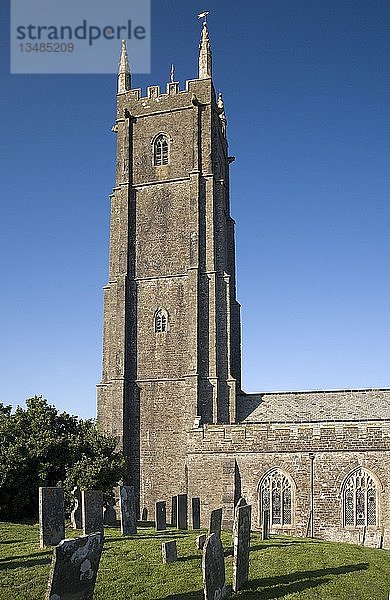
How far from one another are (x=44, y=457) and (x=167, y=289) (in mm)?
15053

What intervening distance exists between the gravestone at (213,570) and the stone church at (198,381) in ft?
61.8

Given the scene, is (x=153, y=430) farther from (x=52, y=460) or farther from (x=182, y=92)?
(x=182, y=92)

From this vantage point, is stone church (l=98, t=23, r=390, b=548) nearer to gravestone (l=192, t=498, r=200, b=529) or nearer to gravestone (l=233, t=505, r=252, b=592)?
gravestone (l=192, t=498, r=200, b=529)

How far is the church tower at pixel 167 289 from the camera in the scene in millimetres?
38375

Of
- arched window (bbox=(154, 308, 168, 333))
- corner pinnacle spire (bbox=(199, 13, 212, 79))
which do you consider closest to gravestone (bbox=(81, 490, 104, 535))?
arched window (bbox=(154, 308, 168, 333))

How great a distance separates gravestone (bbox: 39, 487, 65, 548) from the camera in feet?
54.3

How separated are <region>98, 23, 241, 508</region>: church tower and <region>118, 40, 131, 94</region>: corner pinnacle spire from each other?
22cm

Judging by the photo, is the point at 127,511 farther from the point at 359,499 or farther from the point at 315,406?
the point at 315,406

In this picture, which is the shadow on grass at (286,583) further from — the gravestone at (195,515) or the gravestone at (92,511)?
the gravestone at (195,515)

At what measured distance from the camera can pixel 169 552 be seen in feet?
51.5

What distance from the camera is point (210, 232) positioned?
41.0m

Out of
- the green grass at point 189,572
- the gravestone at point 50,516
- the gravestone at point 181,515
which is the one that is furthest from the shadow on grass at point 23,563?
the gravestone at point 181,515

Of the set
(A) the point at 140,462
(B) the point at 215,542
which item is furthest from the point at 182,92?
(B) the point at 215,542

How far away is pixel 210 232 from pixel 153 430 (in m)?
11.9
